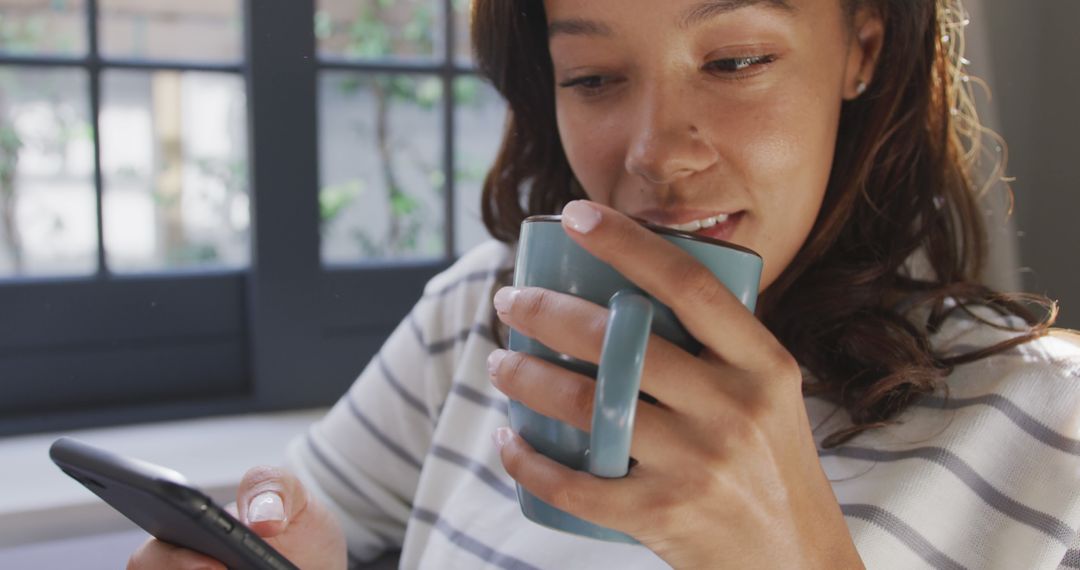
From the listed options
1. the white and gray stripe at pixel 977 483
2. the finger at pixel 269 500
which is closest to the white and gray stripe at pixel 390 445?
the finger at pixel 269 500

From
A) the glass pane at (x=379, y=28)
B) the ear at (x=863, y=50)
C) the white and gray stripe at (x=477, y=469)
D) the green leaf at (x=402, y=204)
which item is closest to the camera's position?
the ear at (x=863, y=50)

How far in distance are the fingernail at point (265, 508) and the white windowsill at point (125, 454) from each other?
203mm

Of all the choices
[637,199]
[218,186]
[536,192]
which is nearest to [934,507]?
[637,199]

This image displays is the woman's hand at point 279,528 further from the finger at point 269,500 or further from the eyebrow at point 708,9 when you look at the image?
the eyebrow at point 708,9

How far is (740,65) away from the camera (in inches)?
26.5

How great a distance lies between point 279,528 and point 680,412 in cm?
38

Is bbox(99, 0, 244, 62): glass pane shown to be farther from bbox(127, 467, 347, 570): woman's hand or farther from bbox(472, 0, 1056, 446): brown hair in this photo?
bbox(127, 467, 347, 570): woman's hand

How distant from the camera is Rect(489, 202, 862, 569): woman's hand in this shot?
18.0 inches

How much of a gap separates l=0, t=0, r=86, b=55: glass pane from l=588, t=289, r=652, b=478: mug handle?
1.00m

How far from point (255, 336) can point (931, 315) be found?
853 mm

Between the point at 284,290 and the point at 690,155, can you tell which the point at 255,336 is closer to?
the point at 284,290

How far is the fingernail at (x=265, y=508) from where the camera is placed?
705mm

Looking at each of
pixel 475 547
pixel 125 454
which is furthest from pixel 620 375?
pixel 125 454

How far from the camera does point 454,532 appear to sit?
875mm
